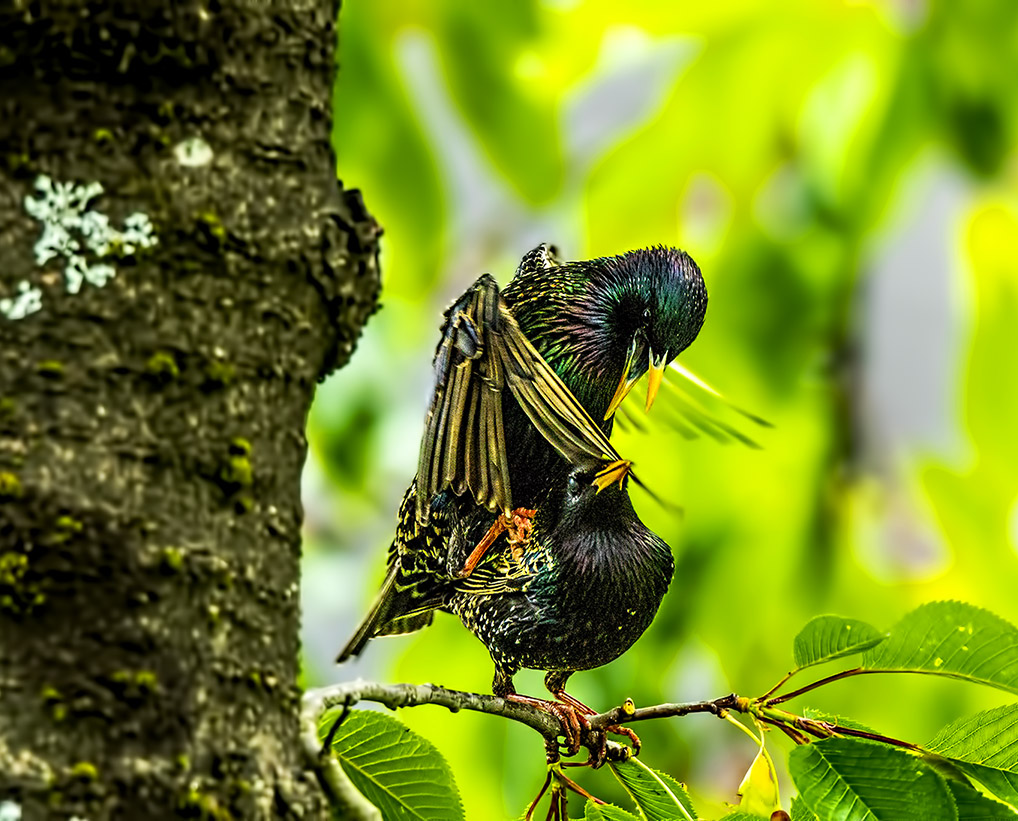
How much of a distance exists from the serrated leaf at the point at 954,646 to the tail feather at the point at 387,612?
10.6 inches

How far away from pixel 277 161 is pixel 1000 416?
1483 millimetres

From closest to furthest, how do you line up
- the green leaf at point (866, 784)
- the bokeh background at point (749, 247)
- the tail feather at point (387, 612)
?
the green leaf at point (866, 784) → the tail feather at point (387, 612) → the bokeh background at point (749, 247)

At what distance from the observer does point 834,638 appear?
27.3 inches

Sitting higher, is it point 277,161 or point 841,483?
point 841,483

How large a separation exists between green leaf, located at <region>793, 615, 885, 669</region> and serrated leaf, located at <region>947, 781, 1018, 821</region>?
9 centimetres

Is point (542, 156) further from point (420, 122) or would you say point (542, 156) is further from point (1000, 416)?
point (1000, 416)

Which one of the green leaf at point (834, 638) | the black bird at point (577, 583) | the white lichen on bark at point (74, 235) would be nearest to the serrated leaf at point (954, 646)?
the green leaf at point (834, 638)

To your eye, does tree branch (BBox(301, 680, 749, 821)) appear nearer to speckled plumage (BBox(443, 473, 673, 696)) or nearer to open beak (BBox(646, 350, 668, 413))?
speckled plumage (BBox(443, 473, 673, 696))

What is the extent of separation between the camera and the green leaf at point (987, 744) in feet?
2.27

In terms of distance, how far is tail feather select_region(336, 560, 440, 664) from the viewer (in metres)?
0.75

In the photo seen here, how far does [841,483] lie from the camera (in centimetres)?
209

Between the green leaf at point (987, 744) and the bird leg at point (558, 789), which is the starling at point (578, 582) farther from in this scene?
the green leaf at point (987, 744)

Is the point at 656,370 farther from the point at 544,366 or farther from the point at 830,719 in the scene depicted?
the point at 830,719

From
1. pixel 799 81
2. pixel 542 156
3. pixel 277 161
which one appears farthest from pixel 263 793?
pixel 799 81
